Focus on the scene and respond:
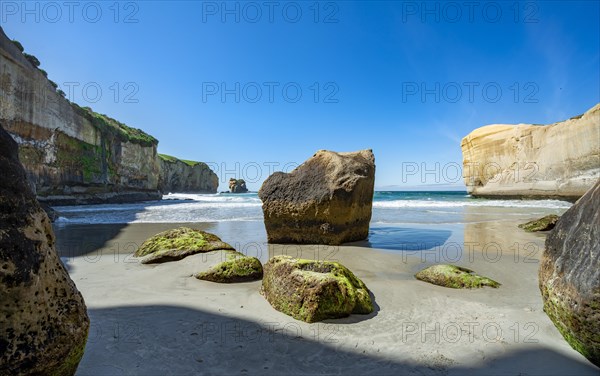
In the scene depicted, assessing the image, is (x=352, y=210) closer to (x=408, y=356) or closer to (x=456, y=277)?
(x=456, y=277)

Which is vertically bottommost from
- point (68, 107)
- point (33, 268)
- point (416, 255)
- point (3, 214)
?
point (416, 255)

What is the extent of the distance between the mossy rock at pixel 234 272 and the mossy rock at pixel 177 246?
122cm

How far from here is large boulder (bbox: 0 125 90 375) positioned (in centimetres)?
150

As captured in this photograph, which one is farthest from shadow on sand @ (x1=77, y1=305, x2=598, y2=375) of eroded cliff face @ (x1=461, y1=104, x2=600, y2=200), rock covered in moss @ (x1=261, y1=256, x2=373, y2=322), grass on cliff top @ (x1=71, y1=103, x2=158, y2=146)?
grass on cliff top @ (x1=71, y1=103, x2=158, y2=146)

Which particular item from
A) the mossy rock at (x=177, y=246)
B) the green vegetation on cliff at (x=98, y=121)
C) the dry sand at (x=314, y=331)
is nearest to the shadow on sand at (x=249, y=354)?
the dry sand at (x=314, y=331)

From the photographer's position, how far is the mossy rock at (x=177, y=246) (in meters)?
5.66

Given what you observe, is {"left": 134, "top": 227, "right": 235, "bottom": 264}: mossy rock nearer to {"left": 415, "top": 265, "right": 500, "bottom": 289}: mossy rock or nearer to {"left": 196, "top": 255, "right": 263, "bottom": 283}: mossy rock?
{"left": 196, "top": 255, "right": 263, "bottom": 283}: mossy rock

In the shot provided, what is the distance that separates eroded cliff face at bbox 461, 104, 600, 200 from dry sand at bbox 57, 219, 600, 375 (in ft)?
95.9

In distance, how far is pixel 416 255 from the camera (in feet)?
21.2

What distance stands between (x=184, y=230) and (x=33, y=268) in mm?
5151

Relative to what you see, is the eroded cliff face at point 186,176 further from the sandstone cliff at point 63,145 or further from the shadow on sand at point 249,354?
the shadow on sand at point 249,354

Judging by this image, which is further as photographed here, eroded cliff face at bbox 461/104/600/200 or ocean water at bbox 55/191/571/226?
eroded cliff face at bbox 461/104/600/200

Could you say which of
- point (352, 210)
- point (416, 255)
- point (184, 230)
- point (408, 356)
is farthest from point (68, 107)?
point (408, 356)

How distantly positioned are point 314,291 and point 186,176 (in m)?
75.8
